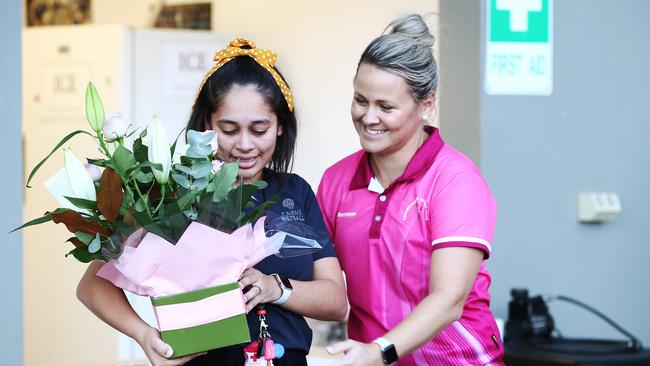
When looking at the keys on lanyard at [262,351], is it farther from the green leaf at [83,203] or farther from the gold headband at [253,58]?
the gold headband at [253,58]

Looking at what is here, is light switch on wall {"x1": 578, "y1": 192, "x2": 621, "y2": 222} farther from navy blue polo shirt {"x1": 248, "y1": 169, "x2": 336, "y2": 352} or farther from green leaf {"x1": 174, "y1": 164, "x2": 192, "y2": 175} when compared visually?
green leaf {"x1": 174, "y1": 164, "x2": 192, "y2": 175}

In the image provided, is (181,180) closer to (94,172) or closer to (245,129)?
(94,172)

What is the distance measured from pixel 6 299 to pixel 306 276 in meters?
0.82

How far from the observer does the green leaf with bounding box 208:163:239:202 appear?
176cm

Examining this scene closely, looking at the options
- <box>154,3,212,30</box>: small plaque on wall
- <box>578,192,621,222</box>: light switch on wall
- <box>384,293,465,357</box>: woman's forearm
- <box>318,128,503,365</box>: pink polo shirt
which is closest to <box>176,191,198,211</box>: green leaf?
<box>384,293,465,357</box>: woman's forearm

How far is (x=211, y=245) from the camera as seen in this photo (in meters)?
1.75

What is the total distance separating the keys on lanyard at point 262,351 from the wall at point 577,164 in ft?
6.93

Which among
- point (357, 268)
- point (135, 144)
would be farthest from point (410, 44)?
point (135, 144)

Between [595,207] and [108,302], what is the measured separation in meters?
2.53

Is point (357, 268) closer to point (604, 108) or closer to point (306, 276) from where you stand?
point (306, 276)

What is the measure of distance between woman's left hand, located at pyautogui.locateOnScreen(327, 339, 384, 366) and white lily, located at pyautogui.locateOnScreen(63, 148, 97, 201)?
0.52 meters

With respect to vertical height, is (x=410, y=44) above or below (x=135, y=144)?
above

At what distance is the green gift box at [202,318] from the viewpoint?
5.83 feet

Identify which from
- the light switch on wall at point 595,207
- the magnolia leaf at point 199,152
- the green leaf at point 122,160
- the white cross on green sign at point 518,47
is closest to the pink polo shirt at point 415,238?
the magnolia leaf at point 199,152
